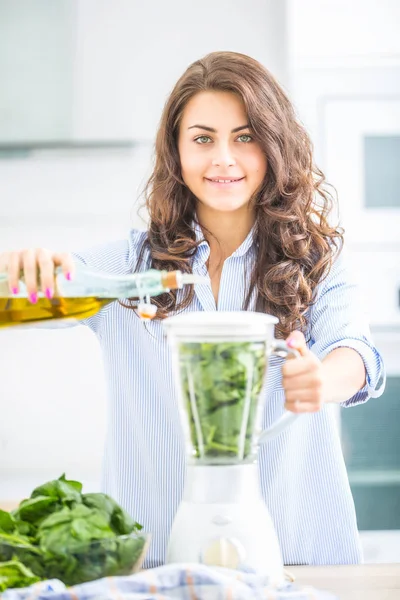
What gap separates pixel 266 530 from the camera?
2.85 feet

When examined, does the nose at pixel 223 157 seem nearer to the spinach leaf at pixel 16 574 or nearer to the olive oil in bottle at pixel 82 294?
the olive oil in bottle at pixel 82 294

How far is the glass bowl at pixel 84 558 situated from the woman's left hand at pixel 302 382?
217 millimetres

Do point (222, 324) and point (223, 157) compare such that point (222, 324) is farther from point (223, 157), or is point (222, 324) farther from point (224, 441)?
point (223, 157)

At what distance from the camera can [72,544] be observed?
2.53ft

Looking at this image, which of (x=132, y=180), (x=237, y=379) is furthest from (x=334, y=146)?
(x=237, y=379)

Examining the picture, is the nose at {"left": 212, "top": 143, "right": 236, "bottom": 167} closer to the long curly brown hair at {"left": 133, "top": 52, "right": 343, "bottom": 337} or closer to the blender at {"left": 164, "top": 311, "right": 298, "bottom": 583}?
the long curly brown hair at {"left": 133, "top": 52, "right": 343, "bottom": 337}

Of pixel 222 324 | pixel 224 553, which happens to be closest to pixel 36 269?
pixel 222 324

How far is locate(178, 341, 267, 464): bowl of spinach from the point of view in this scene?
85cm

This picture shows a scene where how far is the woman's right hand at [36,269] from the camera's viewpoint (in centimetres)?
95

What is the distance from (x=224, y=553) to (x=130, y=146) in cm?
176

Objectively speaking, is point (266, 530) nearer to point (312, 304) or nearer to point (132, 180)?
point (312, 304)

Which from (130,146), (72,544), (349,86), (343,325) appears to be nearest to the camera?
(72,544)

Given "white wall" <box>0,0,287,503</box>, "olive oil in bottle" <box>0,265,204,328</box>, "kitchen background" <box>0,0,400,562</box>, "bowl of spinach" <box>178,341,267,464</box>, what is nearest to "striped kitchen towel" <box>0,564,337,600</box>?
"bowl of spinach" <box>178,341,267,464</box>

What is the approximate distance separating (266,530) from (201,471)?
9cm
